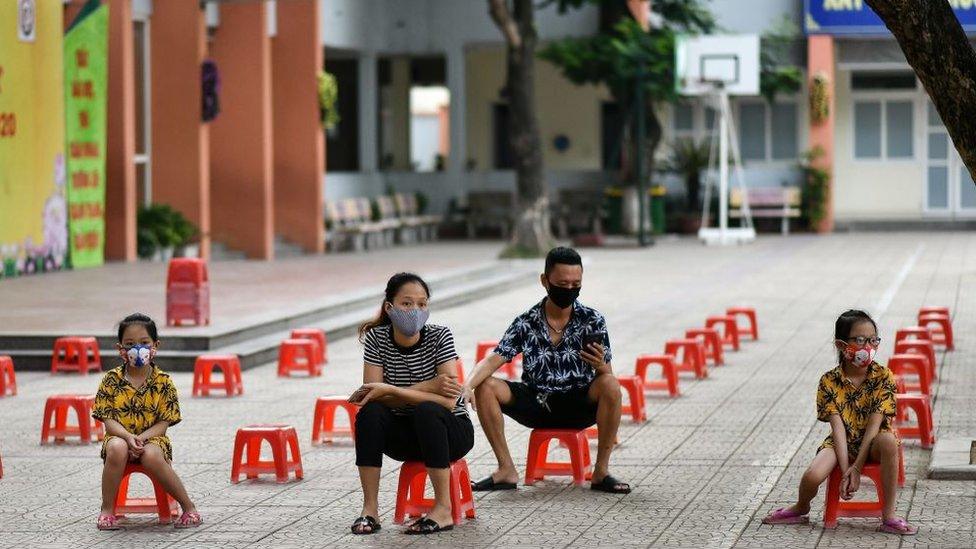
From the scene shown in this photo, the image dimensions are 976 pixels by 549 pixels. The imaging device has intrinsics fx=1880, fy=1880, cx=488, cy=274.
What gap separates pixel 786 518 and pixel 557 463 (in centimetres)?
176

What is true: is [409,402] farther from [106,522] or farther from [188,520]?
[106,522]

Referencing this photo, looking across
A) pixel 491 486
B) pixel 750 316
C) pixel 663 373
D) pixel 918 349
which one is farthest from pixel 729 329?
pixel 491 486

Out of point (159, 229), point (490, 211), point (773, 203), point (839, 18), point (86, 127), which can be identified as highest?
point (839, 18)

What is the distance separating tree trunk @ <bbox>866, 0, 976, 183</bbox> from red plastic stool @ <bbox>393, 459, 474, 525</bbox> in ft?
10.6

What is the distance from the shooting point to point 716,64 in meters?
37.5

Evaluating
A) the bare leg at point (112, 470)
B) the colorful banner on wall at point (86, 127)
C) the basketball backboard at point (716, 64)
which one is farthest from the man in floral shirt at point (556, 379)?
the basketball backboard at point (716, 64)

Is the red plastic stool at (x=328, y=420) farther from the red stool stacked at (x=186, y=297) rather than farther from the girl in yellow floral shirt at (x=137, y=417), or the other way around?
the red stool stacked at (x=186, y=297)

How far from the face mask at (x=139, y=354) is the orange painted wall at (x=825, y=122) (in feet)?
109

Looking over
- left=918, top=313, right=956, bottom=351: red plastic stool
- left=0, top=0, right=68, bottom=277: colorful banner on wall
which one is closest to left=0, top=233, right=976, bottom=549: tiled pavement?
left=918, top=313, right=956, bottom=351: red plastic stool

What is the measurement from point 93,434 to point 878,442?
5734 mm

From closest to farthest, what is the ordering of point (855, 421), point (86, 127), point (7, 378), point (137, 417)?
point (855, 421)
point (137, 417)
point (7, 378)
point (86, 127)

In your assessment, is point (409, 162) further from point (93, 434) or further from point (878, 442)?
Result: point (878, 442)

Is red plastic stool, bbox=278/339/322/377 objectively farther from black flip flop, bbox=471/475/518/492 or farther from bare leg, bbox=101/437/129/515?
bare leg, bbox=101/437/129/515

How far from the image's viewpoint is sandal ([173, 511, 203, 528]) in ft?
30.5
